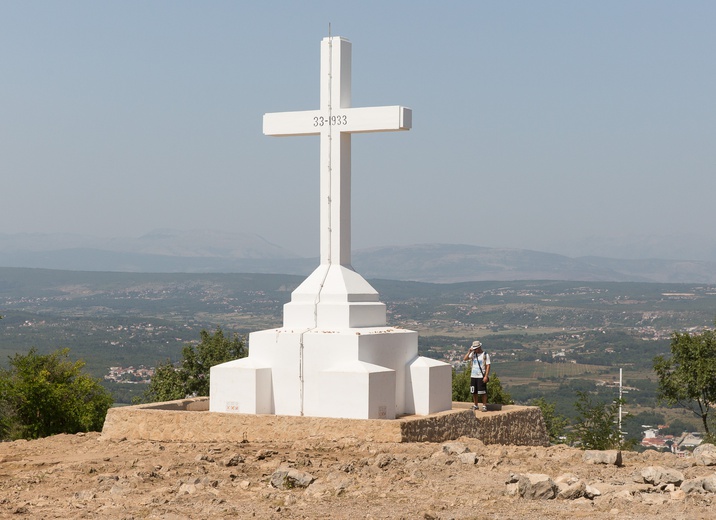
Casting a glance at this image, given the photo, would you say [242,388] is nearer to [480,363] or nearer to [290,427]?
[290,427]

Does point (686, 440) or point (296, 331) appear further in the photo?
point (686, 440)

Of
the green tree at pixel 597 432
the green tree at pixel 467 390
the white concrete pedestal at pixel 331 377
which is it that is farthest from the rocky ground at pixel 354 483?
the green tree at pixel 467 390

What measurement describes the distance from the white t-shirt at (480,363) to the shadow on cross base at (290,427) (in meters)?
0.64

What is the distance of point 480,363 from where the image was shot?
17.2 meters

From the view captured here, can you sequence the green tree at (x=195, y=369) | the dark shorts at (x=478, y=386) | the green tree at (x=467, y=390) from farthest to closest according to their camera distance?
1. the green tree at (x=195, y=369)
2. the green tree at (x=467, y=390)
3. the dark shorts at (x=478, y=386)

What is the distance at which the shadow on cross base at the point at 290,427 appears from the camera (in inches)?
571

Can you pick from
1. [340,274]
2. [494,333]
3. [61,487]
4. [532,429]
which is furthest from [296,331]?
[494,333]

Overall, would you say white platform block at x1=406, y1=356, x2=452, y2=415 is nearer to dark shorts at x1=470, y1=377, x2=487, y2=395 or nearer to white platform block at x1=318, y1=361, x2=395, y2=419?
dark shorts at x1=470, y1=377, x2=487, y2=395

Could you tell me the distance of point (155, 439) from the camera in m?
15.7

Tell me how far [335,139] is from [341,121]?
291mm

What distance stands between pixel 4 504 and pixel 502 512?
4649 millimetres

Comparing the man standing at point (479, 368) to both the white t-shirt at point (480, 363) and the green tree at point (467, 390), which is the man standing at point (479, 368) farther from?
the green tree at point (467, 390)

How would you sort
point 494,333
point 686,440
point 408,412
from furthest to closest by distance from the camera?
1. point 494,333
2. point 686,440
3. point 408,412

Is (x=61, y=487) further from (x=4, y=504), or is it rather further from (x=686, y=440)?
(x=686, y=440)
